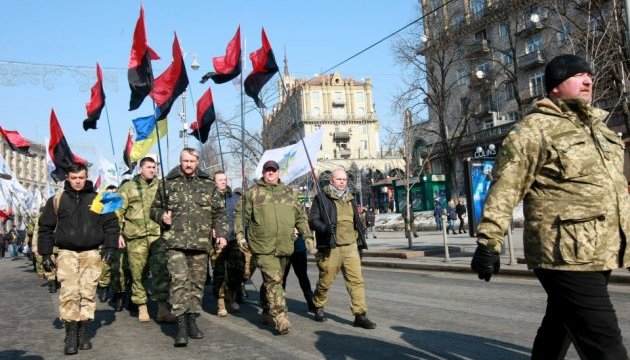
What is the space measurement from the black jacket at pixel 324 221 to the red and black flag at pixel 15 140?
30.2ft

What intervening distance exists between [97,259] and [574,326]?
4609 millimetres

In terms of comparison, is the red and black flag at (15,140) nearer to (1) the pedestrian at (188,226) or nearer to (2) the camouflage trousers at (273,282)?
(1) the pedestrian at (188,226)

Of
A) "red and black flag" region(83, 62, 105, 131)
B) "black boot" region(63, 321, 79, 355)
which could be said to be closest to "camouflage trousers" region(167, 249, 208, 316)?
"black boot" region(63, 321, 79, 355)

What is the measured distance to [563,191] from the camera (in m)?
3.02

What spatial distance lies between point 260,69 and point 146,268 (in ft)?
11.9

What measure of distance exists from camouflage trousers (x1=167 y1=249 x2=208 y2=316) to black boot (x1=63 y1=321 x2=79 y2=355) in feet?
2.97

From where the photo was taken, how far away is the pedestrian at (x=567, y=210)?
2898mm

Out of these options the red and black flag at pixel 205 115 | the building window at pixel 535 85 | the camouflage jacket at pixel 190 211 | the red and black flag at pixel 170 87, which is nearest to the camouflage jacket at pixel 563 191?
the camouflage jacket at pixel 190 211

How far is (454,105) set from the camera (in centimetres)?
5238

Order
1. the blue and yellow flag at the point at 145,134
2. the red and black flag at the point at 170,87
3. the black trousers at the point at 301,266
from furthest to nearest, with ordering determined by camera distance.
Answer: the blue and yellow flag at the point at 145,134, the red and black flag at the point at 170,87, the black trousers at the point at 301,266

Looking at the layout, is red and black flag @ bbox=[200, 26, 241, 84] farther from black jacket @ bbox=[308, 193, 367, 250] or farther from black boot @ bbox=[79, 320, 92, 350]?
black boot @ bbox=[79, 320, 92, 350]

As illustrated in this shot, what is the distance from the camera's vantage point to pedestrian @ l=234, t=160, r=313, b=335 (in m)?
6.31

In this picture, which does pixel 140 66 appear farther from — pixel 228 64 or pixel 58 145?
pixel 58 145

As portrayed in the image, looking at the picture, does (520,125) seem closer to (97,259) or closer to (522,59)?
(97,259)
